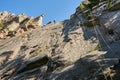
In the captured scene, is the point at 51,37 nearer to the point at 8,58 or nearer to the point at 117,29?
the point at 8,58

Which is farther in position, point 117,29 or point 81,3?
point 81,3

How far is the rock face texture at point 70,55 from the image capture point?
1658cm

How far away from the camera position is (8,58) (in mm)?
28328

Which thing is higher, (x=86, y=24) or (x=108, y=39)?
(x=86, y=24)

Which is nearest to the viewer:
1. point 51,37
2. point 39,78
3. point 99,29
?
point 39,78

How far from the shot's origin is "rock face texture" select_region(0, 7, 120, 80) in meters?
16.6

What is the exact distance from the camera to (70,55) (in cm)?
2131

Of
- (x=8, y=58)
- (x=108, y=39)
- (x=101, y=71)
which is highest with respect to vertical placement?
(x=8, y=58)

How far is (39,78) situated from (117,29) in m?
7.89

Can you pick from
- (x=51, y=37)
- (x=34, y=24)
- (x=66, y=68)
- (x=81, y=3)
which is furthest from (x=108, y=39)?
(x=34, y=24)

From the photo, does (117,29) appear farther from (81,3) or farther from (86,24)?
(81,3)

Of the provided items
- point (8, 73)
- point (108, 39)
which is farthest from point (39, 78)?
point (108, 39)

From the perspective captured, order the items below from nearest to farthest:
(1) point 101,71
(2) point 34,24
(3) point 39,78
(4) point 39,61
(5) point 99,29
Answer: (1) point 101,71
(3) point 39,78
(4) point 39,61
(5) point 99,29
(2) point 34,24

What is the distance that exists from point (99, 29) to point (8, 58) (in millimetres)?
9938
